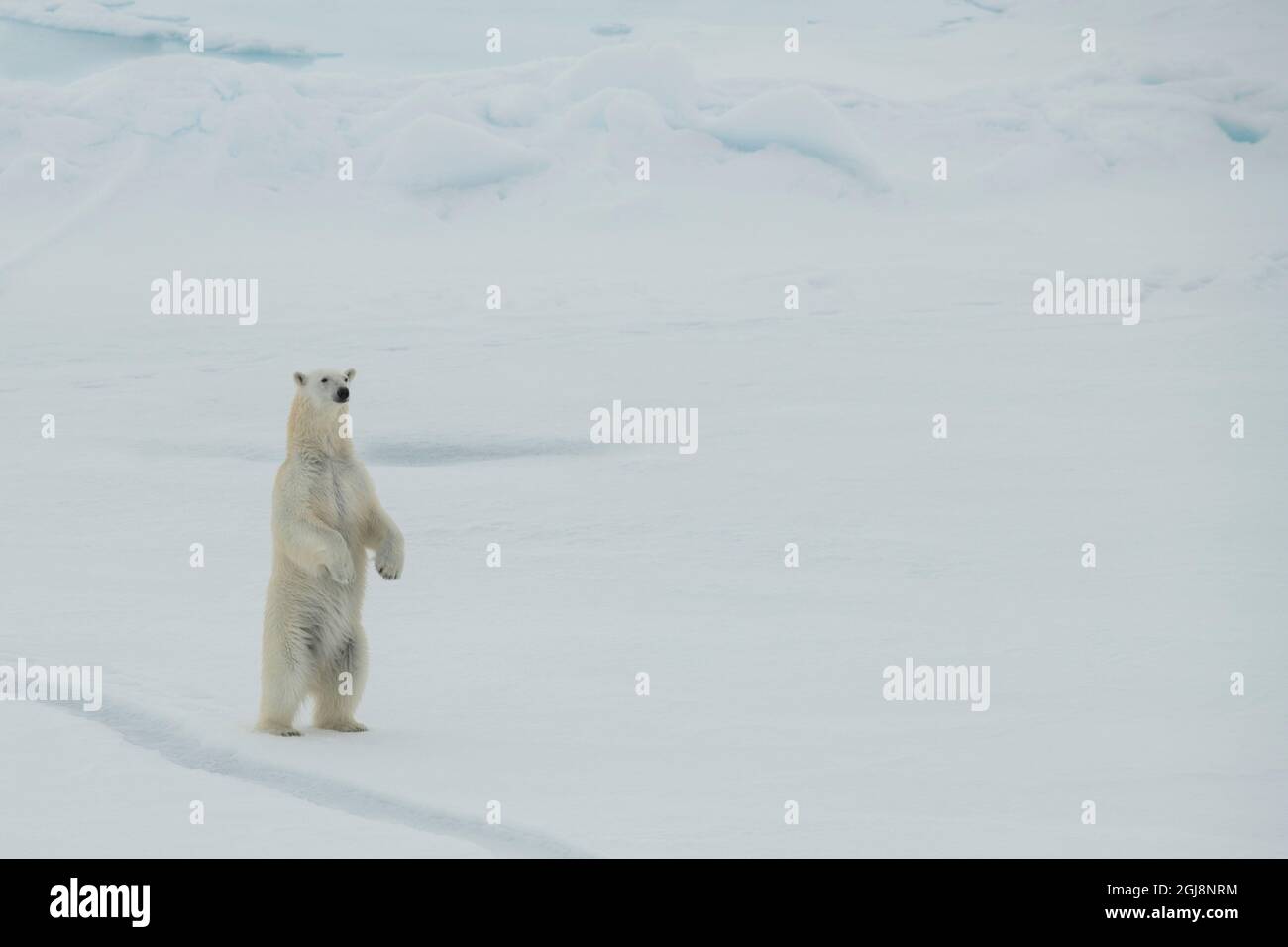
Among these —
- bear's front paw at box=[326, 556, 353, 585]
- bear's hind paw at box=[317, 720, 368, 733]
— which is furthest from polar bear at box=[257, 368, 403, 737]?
bear's hind paw at box=[317, 720, 368, 733]

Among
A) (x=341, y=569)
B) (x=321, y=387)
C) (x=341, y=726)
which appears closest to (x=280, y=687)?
(x=341, y=726)

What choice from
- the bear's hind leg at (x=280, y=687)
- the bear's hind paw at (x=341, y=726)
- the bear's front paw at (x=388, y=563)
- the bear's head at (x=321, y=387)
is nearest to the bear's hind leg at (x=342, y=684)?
the bear's hind paw at (x=341, y=726)

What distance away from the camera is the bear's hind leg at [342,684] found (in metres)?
5.66

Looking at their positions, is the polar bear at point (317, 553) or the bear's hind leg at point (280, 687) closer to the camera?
the polar bear at point (317, 553)

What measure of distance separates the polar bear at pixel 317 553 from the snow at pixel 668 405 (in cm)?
24

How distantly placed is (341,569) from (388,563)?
25cm

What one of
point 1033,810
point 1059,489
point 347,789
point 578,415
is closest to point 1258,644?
point 1033,810

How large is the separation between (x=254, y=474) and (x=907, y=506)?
17.2 feet

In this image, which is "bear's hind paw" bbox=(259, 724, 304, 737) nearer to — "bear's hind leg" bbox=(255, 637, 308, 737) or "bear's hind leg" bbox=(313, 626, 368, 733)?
"bear's hind leg" bbox=(255, 637, 308, 737)

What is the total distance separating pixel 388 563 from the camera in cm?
558

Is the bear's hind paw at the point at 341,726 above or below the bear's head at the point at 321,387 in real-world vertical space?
below

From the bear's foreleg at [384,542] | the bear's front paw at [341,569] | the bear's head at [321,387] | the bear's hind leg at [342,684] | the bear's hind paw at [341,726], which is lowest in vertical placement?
the bear's hind paw at [341,726]

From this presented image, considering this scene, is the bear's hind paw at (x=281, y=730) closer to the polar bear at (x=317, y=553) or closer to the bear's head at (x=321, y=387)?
the polar bear at (x=317, y=553)

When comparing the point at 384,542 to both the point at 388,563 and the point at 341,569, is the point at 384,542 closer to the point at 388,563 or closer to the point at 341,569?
the point at 388,563
